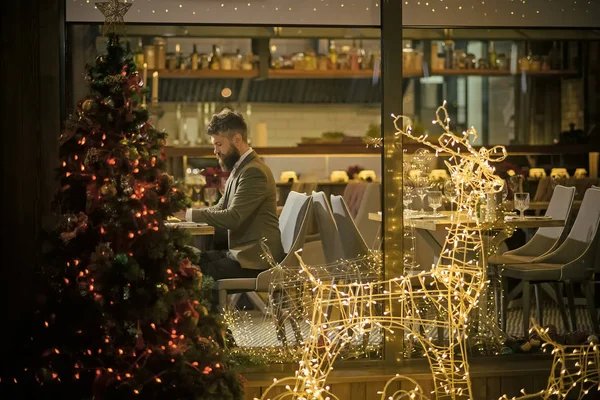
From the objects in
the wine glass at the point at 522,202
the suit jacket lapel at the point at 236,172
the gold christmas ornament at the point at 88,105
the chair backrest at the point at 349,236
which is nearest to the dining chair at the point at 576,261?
the wine glass at the point at 522,202

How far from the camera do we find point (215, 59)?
8.23 m

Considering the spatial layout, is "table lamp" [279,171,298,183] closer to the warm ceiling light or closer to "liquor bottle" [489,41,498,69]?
the warm ceiling light

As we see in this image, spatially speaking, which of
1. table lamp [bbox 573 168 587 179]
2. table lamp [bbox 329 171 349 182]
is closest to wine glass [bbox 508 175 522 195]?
table lamp [bbox 573 168 587 179]

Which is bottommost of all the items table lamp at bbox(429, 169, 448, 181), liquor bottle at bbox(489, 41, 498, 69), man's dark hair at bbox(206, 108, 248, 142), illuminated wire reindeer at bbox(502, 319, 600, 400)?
illuminated wire reindeer at bbox(502, 319, 600, 400)

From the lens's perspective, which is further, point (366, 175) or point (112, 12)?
point (366, 175)

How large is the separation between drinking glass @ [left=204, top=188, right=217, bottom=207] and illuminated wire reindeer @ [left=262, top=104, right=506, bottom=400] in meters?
0.65

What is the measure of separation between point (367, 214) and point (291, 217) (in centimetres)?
39

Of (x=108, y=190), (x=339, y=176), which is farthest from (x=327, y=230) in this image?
(x=108, y=190)

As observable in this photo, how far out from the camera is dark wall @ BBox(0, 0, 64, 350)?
4.64 m

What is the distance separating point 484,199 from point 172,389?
1.98 meters

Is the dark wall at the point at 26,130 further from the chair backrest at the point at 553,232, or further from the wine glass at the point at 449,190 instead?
the chair backrest at the point at 553,232

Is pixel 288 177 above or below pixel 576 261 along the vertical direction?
above

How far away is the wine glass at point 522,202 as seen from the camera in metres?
5.27

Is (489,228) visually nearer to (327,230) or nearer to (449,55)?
(327,230)
